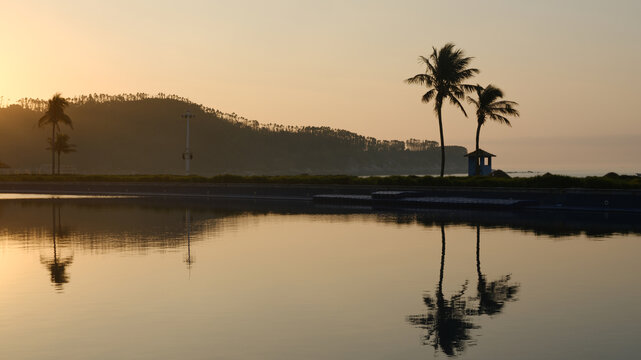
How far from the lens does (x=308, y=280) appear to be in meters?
14.3

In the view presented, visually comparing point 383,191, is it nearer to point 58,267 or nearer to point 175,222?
point 175,222

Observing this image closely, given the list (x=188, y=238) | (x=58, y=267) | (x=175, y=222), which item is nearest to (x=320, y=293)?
(x=58, y=267)

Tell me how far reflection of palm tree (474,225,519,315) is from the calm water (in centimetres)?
3

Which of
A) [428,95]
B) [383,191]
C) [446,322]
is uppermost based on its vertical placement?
[428,95]

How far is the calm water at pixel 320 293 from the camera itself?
9227 mm

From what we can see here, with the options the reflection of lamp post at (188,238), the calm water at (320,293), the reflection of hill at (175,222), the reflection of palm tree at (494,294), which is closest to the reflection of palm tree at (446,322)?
the calm water at (320,293)

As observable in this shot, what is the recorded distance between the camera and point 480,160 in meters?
55.2

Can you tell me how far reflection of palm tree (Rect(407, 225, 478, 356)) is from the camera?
30.6 feet

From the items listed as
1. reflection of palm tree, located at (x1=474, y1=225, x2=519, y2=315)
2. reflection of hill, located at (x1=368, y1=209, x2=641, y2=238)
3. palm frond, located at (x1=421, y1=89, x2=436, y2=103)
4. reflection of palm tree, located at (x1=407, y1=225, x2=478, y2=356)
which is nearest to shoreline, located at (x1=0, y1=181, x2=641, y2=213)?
reflection of hill, located at (x1=368, y1=209, x2=641, y2=238)

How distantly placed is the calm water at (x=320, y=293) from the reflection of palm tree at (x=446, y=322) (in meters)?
0.04

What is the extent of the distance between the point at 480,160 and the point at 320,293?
44498 millimetres

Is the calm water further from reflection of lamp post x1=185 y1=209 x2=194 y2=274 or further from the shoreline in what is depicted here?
the shoreline

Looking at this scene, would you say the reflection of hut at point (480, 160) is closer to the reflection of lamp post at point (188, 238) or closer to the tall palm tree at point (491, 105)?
the tall palm tree at point (491, 105)

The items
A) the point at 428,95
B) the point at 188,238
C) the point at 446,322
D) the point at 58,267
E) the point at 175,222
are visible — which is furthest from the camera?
the point at 428,95
